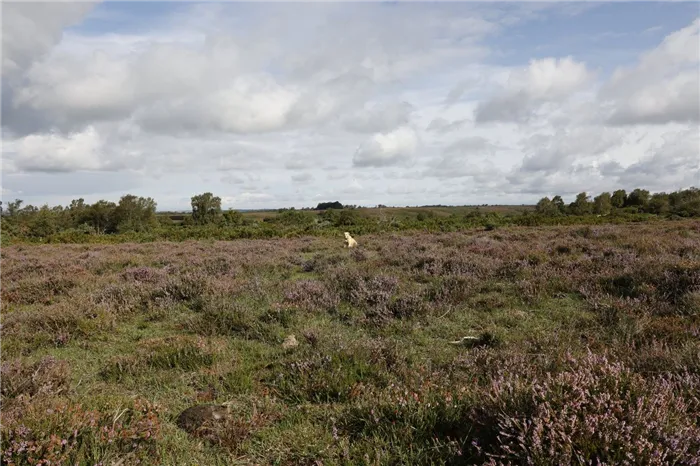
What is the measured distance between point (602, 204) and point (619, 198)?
1265 cm

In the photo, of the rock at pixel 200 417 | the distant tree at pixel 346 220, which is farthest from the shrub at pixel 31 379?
the distant tree at pixel 346 220

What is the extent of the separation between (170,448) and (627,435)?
332cm

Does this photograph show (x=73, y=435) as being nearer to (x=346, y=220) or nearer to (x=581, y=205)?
(x=346, y=220)

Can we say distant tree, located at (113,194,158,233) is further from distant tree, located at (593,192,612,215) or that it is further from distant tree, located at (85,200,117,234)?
distant tree, located at (593,192,612,215)

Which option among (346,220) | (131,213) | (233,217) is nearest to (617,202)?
(346,220)

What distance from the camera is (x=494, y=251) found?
13.1 metres

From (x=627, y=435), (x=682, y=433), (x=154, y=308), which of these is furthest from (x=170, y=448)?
(x=154, y=308)

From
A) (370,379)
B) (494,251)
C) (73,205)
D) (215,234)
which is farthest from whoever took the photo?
(73,205)

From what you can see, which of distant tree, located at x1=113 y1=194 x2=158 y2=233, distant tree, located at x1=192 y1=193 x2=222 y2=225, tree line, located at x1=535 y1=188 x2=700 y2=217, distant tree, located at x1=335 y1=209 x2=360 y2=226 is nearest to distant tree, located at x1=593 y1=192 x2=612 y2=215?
tree line, located at x1=535 y1=188 x2=700 y2=217

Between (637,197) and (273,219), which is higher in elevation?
(637,197)

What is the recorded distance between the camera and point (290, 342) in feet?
18.9

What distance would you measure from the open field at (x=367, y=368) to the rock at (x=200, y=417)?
0.18 ft

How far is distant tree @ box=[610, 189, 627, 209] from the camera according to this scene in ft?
243

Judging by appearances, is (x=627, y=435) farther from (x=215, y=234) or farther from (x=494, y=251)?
(x=215, y=234)
